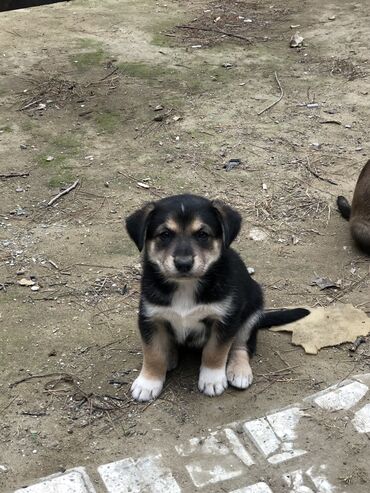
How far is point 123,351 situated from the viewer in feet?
15.2

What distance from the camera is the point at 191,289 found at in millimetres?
3973

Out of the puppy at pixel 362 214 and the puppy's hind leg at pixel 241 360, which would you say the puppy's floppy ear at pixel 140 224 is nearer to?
the puppy's hind leg at pixel 241 360

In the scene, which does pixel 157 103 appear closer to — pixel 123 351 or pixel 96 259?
pixel 96 259

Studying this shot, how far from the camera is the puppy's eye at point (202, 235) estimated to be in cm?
386

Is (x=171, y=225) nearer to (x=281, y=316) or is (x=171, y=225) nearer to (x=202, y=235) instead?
(x=202, y=235)

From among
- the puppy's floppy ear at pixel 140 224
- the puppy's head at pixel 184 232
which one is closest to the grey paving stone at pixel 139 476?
the puppy's head at pixel 184 232

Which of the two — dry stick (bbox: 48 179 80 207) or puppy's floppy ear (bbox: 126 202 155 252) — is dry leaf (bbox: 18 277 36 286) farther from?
puppy's floppy ear (bbox: 126 202 155 252)

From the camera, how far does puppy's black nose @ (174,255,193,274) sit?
371cm

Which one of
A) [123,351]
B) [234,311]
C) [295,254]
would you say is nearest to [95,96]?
[295,254]

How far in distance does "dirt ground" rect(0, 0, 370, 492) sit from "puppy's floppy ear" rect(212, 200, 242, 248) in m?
0.96

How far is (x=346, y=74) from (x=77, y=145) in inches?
145

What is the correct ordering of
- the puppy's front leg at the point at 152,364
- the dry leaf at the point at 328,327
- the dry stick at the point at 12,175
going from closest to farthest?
the puppy's front leg at the point at 152,364 < the dry leaf at the point at 328,327 < the dry stick at the point at 12,175

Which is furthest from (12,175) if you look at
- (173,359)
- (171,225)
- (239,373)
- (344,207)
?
(239,373)

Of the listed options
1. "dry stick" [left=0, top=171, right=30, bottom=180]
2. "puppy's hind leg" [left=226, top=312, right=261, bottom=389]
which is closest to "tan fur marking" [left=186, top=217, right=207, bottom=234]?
"puppy's hind leg" [left=226, top=312, right=261, bottom=389]
